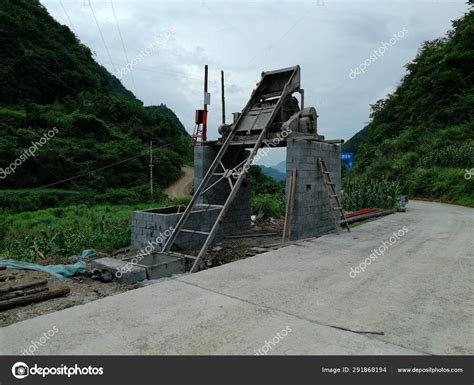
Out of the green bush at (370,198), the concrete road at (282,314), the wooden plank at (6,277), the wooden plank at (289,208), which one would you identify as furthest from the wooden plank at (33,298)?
the green bush at (370,198)

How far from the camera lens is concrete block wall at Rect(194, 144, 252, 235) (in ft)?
33.8

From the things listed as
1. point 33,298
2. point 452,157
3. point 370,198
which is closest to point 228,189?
point 33,298

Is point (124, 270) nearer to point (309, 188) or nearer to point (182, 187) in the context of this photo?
point (309, 188)

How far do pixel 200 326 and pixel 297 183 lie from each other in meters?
5.77

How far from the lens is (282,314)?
4.01 m

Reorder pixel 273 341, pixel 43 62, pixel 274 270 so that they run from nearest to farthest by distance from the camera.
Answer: pixel 273 341 → pixel 274 270 → pixel 43 62

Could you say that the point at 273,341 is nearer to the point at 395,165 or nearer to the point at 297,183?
the point at 297,183

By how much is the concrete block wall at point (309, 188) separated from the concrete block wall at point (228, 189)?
2248 millimetres

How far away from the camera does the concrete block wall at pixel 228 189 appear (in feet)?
33.8

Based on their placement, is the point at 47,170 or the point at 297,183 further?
the point at 47,170

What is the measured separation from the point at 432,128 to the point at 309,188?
2671cm
